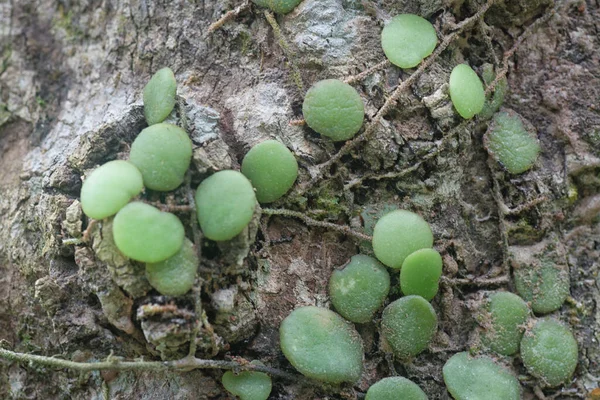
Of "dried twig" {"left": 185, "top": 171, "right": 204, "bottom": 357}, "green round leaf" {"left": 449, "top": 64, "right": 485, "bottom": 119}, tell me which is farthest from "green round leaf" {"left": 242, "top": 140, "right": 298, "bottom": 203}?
"green round leaf" {"left": 449, "top": 64, "right": 485, "bottom": 119}

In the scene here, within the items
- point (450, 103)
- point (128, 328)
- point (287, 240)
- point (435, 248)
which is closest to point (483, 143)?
point (450, 103)

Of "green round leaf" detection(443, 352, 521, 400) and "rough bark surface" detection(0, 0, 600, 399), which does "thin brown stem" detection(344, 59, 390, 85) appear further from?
"green round leaf" detection(443, 352, 521, 400)

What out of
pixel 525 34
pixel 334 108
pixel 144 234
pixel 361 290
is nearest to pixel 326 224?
pixel 361 290

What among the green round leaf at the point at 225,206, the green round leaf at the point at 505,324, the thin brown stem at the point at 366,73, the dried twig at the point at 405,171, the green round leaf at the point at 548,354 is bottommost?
the green round leaf at the point at 548,354

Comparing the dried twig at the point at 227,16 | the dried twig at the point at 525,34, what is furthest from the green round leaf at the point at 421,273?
the dried twig at the point at 227,16

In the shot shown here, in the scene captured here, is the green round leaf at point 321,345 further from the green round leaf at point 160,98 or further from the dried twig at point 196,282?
the green round leaf at point 160,98

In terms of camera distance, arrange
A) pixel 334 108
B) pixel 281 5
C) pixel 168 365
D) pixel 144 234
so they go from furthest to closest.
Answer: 1. pixel 281 5
2. pixel 334 108
3. pixel 168 365
4. pixel 144 234

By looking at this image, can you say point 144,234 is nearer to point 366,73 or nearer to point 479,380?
point 366,73

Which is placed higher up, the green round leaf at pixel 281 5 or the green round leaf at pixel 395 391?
the green round leaf at pixel 281 5
